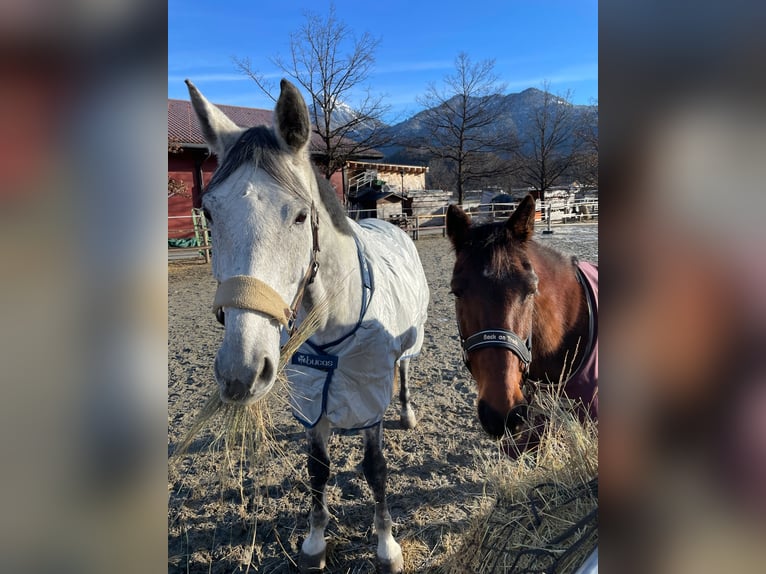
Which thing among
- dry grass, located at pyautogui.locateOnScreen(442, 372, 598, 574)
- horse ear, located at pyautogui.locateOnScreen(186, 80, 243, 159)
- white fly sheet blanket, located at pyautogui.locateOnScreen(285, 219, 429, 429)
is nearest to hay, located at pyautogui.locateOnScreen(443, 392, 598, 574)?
dry grass, located at pyautogui.locateOnScreen(442, 372, 598, 574)

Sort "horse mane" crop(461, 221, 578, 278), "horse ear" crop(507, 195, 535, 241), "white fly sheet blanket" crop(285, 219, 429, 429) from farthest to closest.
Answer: "white fly sheet blanket" crop(285, 219, 429, 429), "horse ear" crop(507, 195, 535, 241), "horse mane" crop(461, 221, 578, 278)

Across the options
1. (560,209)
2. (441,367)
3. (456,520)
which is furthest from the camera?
(560,209)

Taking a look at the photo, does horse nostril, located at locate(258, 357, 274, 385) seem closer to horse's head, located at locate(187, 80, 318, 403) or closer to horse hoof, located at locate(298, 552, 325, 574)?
horse's head, located at locate(187, 80, 318, 403)

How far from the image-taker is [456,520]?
2678mm

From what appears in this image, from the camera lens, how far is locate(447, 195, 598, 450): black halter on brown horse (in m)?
1.83

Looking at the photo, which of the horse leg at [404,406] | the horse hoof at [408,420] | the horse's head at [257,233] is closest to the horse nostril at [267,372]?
the horse's head at [257,233]

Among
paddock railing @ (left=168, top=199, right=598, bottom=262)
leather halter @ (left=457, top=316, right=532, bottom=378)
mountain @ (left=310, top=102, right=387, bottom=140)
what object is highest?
mountain @ (left=310, top=102, right=387, bottom=140)

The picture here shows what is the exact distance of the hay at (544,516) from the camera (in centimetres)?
116

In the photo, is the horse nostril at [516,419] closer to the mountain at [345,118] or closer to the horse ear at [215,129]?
the horse ear at [215,129]
